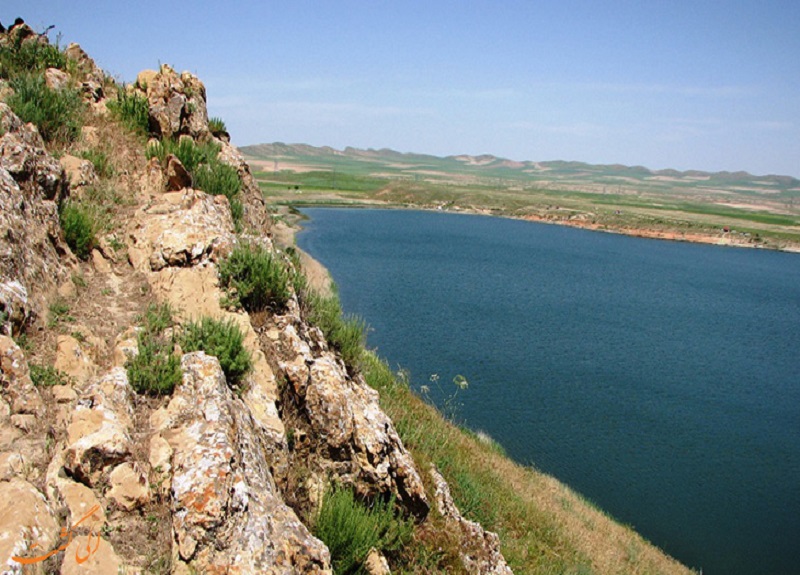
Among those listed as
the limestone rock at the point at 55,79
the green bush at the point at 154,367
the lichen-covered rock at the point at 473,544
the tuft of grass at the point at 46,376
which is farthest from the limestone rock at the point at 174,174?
the lichen-covered rock at the point at 473,544

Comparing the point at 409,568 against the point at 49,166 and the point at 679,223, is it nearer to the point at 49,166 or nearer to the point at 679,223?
the point at 49,166

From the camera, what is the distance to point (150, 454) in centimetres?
487

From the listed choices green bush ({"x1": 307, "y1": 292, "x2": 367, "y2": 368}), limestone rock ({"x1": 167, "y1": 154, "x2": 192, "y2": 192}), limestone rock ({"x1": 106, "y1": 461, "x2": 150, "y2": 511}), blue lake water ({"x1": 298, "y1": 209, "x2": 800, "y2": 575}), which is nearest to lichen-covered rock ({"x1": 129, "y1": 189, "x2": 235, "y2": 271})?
limestone rock ({"x1": 167, "y1": 154, "x2": 192, "y2": 192})

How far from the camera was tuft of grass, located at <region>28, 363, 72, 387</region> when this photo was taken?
5124mm

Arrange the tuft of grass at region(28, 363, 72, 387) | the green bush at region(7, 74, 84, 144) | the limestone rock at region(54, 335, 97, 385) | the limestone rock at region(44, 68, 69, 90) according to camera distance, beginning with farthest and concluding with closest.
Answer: the limestone rock at region(44, 68, 69, 90) < the green bush at region(7, 74, 84, 144) < the limestone rock at region(54, 335, 97, 385) < the tuft of grass at region(28, 363, 72, 387)

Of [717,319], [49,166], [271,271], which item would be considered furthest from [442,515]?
[717,319]

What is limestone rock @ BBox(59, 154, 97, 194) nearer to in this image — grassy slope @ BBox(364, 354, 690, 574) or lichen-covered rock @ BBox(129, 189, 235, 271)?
lichen-covered rock @ BBox(129, 189, 235, 271)

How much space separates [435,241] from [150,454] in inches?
2635

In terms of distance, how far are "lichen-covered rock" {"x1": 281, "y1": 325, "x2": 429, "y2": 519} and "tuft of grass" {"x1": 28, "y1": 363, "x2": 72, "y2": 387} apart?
2338mm

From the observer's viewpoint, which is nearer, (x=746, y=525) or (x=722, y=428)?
(x=746, y=525)

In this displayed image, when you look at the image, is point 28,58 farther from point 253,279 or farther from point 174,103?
point 253,279

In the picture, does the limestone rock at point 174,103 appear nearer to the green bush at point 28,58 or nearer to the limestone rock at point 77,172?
the green bush at point 28,58

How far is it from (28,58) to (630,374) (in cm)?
2780

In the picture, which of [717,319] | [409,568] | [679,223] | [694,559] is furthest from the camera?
[679,223]
